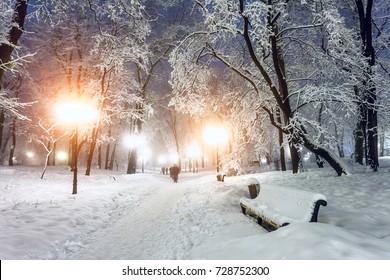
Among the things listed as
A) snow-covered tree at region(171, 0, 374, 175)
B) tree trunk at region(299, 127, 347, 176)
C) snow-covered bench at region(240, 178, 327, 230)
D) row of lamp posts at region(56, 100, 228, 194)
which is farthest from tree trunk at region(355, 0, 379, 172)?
row of lamp posts at region(56, 100, 228, 194)

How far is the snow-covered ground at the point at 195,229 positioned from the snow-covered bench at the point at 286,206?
370 mm

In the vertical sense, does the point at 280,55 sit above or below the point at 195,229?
above

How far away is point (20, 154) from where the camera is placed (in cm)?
5616

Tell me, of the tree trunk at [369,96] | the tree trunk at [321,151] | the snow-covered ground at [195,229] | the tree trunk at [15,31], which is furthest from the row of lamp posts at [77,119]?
the tree trunk at [369,96]

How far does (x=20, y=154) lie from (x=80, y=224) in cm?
5775

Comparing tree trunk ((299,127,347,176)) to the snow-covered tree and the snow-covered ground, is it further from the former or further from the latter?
the snow-covered ground

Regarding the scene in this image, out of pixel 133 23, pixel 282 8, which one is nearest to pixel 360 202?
pixel 282 8

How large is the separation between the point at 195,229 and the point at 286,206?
2410 mm

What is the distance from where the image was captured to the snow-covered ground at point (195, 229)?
4.19 m

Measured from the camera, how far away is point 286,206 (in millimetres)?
6461

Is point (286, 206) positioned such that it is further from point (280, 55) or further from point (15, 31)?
point (280, 55)

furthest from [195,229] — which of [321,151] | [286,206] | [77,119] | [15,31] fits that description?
[77,119]

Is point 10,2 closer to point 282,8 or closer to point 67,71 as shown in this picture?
point 282,8

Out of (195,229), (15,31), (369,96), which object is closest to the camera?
(195,229)
